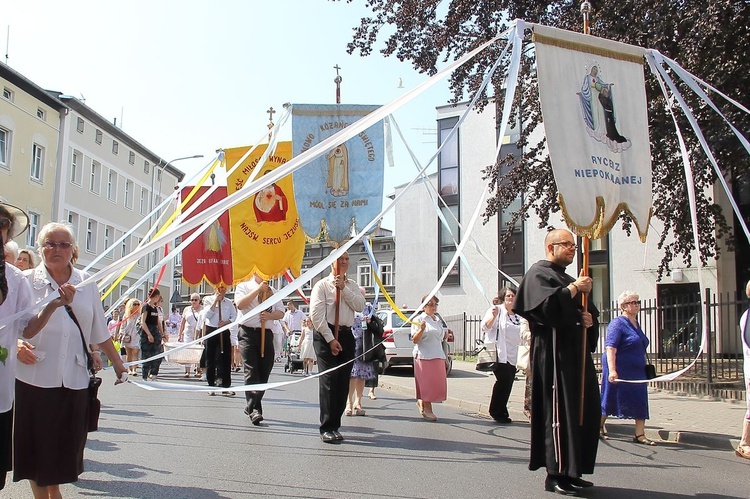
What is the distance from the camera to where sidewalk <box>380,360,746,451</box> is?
8172 millimetres

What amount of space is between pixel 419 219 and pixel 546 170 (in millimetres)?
22584

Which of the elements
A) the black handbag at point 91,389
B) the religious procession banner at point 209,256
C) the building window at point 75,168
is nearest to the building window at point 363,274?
the building window at point 75,168

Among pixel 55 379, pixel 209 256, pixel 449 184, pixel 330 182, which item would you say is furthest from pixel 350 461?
pixel 449 184

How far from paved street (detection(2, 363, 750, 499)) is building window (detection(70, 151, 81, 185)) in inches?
1223

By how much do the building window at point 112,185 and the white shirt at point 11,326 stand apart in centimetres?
4074

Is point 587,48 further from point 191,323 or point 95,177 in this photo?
point 95,177

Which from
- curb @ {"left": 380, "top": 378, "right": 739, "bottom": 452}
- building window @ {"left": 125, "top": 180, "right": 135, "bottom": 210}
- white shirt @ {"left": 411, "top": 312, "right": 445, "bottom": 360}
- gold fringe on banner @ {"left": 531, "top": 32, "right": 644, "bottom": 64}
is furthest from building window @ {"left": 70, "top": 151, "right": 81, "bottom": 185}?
gold fringe on banner @ {"left": 531, "top": 32, "right": 644, "bottom": 64}

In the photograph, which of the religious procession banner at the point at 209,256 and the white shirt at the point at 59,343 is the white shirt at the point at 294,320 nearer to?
the religious procession banner at the point at 209,256

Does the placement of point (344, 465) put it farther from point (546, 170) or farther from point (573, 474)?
point (546, 170)

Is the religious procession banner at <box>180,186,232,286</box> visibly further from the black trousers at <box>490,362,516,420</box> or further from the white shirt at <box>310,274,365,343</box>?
the white shirt at <box>310,274,365,343</box>

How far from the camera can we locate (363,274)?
55031mm

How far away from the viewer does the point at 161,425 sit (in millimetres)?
8656

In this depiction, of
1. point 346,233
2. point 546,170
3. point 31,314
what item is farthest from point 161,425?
point 546,170

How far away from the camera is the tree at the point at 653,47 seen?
34.1 ft
